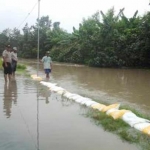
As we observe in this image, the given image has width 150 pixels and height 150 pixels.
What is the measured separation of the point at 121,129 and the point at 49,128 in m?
1.25

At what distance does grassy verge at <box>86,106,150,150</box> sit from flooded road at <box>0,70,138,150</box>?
13 cm

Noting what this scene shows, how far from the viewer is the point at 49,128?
5285mm

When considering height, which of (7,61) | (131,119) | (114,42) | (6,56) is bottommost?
(131,119)

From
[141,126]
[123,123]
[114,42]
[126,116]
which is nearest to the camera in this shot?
[141,126]

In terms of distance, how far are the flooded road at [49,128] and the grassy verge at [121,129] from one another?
0.43 ft

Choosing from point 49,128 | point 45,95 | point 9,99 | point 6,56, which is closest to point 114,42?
point 6,56

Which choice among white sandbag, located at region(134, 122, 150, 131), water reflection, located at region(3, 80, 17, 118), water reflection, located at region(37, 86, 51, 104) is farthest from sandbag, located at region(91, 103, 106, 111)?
water reflection, located at region(3, 80, 17, 118)

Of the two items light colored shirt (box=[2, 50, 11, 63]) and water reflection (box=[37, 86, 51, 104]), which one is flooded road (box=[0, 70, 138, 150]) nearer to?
water reflection (box=[37, 86, 51, 104])

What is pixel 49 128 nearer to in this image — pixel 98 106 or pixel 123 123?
pixel 123 123

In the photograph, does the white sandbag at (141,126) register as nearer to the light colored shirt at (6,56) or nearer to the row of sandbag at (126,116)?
the row of sandbag at (126,116)

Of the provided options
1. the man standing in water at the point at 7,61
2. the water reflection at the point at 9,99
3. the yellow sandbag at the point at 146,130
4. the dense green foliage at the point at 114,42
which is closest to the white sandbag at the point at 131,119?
the yellow sandbag at the point at 146,130

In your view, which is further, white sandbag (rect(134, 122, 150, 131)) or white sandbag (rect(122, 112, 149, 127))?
white sandbag (rect(122, 112, 149, 127))

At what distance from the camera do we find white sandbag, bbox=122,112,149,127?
18.0 feet

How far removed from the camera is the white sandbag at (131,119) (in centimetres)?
550
